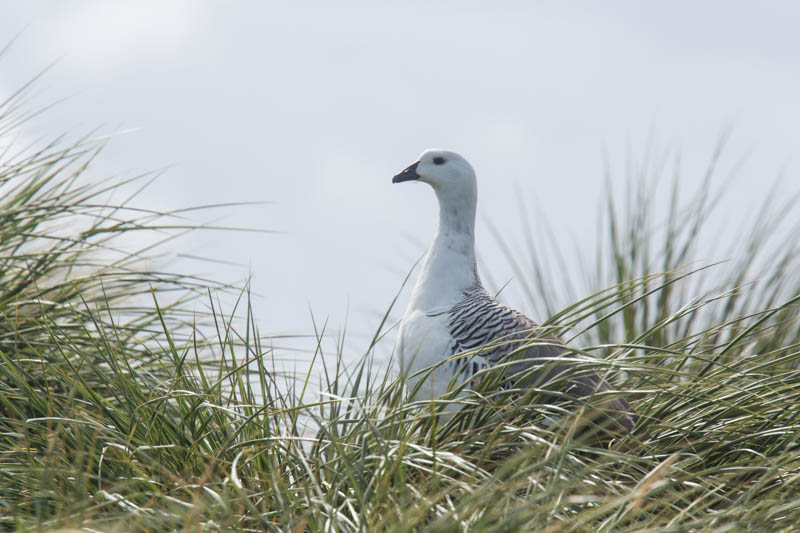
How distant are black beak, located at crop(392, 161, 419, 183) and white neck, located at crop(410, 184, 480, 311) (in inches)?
5.7

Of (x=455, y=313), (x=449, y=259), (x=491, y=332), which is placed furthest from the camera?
(x=449, y=259)

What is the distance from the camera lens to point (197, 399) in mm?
2695

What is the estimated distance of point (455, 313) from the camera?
11.8 feet

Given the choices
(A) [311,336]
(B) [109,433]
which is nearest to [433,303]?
(A) [311,336]

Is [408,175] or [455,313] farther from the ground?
[408,175]

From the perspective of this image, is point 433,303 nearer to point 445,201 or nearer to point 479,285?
point 479,285

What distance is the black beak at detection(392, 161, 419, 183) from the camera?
4.36 metres

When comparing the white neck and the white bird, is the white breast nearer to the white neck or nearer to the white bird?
the white bird

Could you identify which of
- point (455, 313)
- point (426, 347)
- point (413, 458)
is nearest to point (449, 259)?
point (455, 313)

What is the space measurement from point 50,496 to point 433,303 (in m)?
1.76

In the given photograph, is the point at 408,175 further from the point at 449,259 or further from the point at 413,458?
the point at 413,458

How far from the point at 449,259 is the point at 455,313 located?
426 mm

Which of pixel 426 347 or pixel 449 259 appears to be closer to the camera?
pixel 426 347

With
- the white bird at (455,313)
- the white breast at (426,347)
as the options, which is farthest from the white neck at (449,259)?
the white breast at (426,347)
